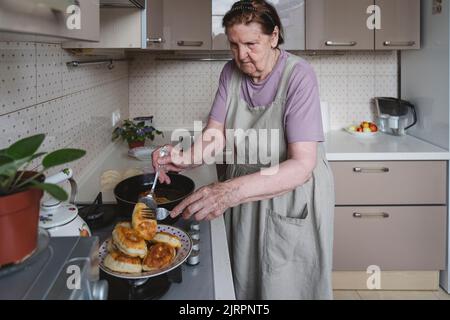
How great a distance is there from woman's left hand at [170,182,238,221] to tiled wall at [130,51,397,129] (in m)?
1.88

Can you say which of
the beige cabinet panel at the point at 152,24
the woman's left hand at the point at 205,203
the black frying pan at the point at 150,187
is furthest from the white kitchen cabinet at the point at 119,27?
the woman's left hand at the point at 205,203

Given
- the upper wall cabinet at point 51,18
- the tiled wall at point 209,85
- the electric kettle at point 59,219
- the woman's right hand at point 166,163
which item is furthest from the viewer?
the tiled wall at point 209,85

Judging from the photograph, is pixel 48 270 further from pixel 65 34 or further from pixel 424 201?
pixel 424 201

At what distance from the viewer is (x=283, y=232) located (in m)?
1.46

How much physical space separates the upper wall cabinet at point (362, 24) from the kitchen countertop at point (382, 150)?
1.83 ft

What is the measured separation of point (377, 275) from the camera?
7.75ft

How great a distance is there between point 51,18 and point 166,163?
3.07ft

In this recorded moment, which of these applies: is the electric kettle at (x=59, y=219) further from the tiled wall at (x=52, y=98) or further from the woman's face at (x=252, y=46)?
the woman's face at (x=252, y=46)

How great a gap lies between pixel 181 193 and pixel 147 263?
569mm

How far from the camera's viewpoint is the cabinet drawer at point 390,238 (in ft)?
7.61
